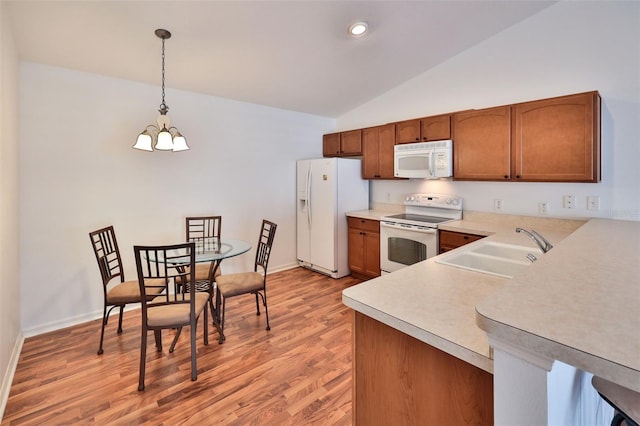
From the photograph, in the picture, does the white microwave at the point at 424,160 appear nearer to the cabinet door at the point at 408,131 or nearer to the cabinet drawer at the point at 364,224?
the cabinet door at the point at 408,131

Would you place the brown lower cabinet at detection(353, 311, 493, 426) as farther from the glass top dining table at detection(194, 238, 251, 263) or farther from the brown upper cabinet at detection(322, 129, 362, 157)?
the brown upper cabinet at detection(322, 129, 362, 157)

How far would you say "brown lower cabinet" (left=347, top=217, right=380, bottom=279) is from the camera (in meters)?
3.92

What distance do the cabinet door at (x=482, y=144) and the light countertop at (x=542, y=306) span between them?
1.35 meters

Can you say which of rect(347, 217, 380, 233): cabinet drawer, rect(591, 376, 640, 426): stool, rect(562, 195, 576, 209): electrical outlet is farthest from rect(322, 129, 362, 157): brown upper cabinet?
rect(591, 376, 640, 426): stool

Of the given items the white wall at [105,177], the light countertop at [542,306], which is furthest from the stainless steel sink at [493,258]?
the white wall at [105,177]

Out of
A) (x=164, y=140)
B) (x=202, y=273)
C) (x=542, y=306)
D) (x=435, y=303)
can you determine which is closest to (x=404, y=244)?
(x=202, y=273)

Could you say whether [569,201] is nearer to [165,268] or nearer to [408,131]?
[408,131]

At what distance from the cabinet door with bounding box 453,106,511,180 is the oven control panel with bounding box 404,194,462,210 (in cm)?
41

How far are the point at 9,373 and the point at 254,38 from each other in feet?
10.2

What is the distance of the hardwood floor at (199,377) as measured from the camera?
1811mm

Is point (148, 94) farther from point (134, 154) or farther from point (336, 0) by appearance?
point (336, 0)

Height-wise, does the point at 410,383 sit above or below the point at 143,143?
below

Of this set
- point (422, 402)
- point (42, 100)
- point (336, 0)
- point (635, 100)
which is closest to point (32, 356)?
point (42, 100)

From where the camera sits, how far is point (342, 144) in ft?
15.2
